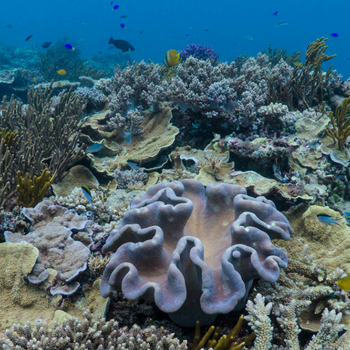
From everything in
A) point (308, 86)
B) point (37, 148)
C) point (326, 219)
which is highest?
→ point (308, 86)

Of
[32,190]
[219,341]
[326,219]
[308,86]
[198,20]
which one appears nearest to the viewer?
[219,341]

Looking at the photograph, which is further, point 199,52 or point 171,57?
point 199,52

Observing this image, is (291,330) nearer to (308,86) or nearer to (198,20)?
(308,86)

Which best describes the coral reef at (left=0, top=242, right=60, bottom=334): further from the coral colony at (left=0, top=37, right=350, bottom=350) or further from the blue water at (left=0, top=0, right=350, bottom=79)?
the blue water at (left=0, top=0, right=350, bottom=79)

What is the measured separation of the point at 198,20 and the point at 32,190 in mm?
175148

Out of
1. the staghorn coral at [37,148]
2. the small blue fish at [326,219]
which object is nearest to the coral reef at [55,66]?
the staghorn coral at [37,148]

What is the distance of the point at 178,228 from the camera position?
2092 mm

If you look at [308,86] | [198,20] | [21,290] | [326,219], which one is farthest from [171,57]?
[198,20]

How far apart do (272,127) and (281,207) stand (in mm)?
2249

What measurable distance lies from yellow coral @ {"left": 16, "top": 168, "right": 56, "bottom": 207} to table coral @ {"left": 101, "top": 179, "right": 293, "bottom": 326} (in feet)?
5.60

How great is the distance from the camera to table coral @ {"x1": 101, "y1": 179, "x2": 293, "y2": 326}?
1587 mm

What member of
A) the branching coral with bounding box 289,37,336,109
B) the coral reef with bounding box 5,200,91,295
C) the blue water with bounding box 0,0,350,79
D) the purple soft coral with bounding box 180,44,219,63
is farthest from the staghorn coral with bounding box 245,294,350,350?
the blue water with bounding box 0,0,350,79

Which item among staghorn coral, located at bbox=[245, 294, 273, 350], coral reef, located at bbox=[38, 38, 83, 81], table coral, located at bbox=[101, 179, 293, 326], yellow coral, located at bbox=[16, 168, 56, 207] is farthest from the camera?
coral reef, located at bbox=[38, 38, 83, 81]

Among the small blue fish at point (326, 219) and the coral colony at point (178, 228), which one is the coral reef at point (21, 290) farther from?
the small blue fish at point (326, 219)
